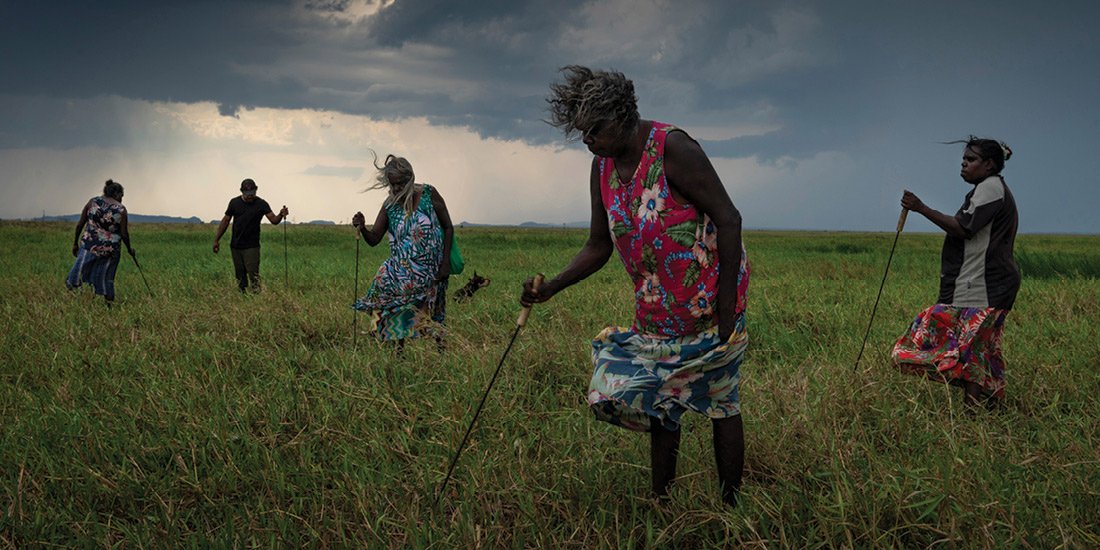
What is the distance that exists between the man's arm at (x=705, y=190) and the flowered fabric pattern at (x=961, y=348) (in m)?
2.40

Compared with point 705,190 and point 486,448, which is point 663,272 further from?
point 486,448

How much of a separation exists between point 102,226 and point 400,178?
5.61m

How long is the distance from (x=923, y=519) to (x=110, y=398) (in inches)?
171

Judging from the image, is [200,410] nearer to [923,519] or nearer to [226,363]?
[226,363]

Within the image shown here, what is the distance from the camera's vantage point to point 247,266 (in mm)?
10430

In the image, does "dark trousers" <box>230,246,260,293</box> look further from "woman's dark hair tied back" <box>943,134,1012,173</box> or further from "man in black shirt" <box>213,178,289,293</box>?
"woman's dark hair tied back" <box>943,134,1012,173</box>

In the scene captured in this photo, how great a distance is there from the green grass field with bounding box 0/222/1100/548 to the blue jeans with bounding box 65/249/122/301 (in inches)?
105

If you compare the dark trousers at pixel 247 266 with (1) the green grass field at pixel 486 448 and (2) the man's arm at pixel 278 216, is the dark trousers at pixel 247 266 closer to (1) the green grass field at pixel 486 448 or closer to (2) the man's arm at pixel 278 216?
(2) the man's arm at pixel 278 216

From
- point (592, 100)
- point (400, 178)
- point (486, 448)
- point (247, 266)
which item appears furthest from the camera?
point (247, 266)

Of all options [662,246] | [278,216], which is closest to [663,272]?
[662,246]

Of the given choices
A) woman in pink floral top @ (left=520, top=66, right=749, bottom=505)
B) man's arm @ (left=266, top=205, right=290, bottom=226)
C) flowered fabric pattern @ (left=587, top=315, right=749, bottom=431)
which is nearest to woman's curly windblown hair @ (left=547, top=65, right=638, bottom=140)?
woman in pink floral top @ (left=520, top=66, right=749, bottom=505)

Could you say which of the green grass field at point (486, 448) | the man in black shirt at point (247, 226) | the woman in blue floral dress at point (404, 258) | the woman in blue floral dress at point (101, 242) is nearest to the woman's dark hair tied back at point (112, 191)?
the woman in blue floral dress at point (101, 242)

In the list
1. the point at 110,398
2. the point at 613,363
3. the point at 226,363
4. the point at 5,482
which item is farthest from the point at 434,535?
the point at 226,363

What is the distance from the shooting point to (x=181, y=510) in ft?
10.9
